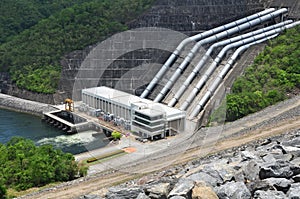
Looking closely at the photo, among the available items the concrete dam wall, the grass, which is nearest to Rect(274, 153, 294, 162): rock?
the grass

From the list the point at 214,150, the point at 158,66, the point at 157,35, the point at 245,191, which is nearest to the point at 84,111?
the point at 158,66

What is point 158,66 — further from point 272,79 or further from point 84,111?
point 272,79

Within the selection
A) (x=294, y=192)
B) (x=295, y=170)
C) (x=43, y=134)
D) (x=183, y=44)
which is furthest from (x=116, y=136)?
(x=294, y=192)

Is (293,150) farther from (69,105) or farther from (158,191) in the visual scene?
(69,105)

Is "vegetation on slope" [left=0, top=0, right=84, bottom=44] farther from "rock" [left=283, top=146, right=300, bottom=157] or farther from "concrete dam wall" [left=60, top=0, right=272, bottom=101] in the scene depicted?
"rock" [left=283, top=146, right=300, bottom=157]

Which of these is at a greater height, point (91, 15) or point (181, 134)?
point (91, 15)

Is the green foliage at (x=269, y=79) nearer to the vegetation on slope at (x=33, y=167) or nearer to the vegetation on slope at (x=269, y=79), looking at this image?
the vegetation on slope at (x=269, y=79)
